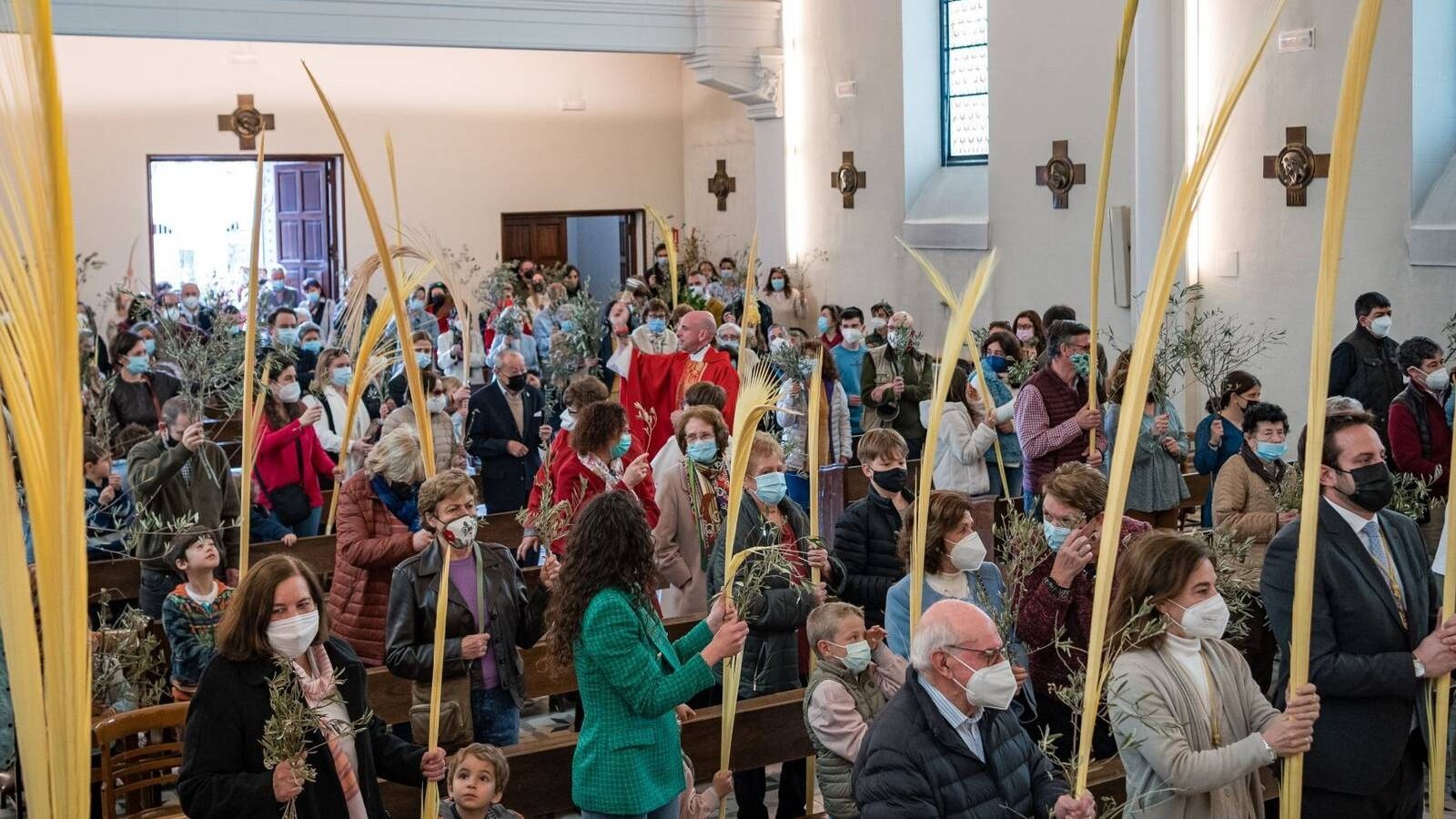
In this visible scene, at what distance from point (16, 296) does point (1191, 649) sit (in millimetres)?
2513

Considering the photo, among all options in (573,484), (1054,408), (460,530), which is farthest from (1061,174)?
(460,530)

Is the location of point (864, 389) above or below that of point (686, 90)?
below

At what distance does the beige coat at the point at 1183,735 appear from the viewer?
331 centimetres

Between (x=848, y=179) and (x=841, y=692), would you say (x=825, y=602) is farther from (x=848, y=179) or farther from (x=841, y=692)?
(x=848, y=179)

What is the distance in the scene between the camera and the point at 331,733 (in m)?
3.30

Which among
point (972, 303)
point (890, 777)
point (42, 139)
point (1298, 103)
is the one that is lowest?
point (890, 777)

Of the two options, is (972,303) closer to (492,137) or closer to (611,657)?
(611,657)

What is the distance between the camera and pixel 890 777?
3113mm

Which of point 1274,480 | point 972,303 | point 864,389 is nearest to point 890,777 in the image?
point 972,303

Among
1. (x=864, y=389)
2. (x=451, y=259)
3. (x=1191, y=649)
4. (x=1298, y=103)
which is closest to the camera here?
(x=1191, y=649)

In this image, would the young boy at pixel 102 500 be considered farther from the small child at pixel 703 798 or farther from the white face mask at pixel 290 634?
the white face mask at pixel 290 634

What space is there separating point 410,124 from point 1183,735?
16.4 m

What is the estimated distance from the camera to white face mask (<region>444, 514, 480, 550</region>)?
4.32m

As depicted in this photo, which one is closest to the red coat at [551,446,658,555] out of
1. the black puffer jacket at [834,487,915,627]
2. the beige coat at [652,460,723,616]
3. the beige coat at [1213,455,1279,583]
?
the beige coat at [652,460,723,616]
